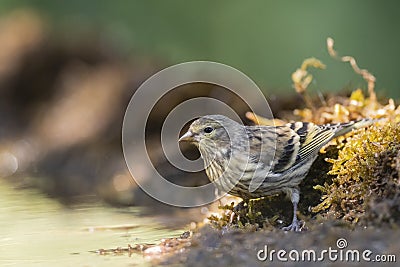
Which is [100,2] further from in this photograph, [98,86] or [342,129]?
[342,129]

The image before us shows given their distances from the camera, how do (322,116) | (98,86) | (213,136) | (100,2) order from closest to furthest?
1. (213,136)
2. (322,116)
3. (98,86)
4. (100,2)

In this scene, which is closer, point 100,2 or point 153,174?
point 153,174

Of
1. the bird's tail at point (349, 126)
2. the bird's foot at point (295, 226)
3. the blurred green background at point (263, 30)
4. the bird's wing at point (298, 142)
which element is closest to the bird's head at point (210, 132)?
the bird's wing at point (298, 142)

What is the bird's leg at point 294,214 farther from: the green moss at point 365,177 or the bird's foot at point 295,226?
the green moss at point 365,177

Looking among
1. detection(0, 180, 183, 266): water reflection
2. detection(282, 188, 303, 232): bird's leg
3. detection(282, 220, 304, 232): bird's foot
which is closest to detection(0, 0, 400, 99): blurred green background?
detection(0, 180, 183, 266): water reflection

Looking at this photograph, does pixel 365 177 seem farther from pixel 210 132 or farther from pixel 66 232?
pixel 66 232

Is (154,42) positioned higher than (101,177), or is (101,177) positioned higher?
(154,42)

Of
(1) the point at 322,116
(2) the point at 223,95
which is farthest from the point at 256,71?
(1) the point at 322,116
